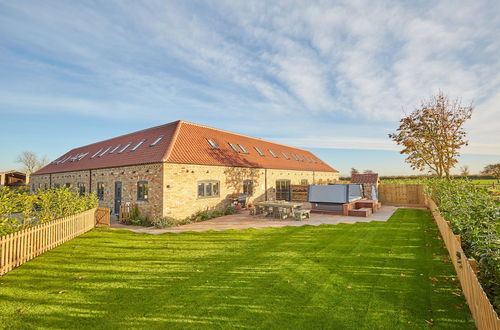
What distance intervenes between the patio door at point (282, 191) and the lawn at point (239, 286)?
1405cm

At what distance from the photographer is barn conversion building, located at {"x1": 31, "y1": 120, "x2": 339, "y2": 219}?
47.6 ft

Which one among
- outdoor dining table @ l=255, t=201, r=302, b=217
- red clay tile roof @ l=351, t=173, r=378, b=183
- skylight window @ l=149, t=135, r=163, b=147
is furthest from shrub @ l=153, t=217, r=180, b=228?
red clay tile roof @ l=351, t=173, r=378, b=183

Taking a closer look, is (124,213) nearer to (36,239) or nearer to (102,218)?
(102,218)

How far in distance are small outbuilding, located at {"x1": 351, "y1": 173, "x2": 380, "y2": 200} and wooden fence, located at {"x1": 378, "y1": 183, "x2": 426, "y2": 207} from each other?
4.29 ft

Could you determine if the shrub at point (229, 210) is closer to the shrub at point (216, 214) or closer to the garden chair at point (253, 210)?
the shrub at point (216, 214)

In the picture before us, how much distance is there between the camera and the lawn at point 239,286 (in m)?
4.26

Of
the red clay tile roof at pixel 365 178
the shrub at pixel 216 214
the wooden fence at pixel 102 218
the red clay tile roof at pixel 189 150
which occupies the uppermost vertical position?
the red clay tile roof at pixel 189 150

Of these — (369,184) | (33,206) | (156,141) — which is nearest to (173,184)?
(156,141)

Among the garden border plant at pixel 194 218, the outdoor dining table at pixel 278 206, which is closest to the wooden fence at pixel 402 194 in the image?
the outdoor dining table at pixel 278 206

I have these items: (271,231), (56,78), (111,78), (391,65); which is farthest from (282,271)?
(56,78)

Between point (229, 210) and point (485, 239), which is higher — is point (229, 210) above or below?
below

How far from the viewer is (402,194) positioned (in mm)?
21906

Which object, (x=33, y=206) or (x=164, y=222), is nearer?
(x=33, y=206)

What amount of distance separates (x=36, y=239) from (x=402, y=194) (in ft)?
85.0
